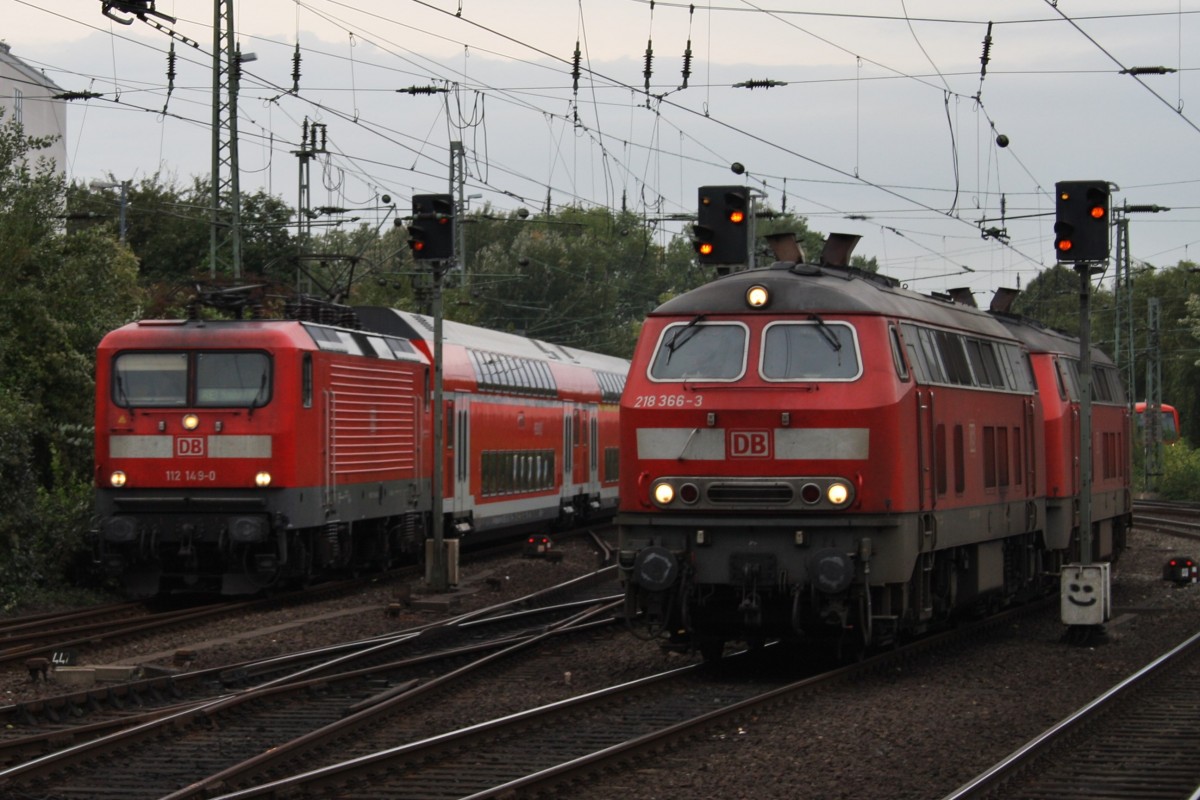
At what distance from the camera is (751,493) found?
13.8 metres

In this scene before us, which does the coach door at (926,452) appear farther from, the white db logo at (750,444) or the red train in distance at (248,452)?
the red train in distance at (248,452)

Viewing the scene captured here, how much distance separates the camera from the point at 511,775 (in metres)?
10.2

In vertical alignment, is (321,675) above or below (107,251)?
Answer: below

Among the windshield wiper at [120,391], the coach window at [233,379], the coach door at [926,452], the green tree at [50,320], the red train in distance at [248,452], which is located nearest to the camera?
the coach door at [926,452]

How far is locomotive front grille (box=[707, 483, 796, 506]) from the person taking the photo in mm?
13758

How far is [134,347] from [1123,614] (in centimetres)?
1206

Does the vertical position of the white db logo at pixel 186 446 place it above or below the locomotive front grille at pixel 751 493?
above

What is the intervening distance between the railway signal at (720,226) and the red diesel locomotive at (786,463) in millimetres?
5709

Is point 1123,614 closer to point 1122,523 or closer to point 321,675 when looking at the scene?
point 1122,523

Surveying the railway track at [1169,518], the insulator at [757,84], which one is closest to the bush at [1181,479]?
the railway track at [1169,518]

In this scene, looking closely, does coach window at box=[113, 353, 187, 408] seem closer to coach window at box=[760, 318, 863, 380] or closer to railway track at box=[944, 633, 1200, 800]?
coach window at box=[760, 318, 863, 380]

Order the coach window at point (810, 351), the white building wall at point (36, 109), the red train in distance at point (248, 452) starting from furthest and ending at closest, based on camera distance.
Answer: the white building wall at point (36, 109)
the red train in distance at point (248, 452)
the coach window at point (810, 351)

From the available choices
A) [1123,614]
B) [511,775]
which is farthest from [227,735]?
[1123,614]

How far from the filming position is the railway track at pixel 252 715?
10.2 m
